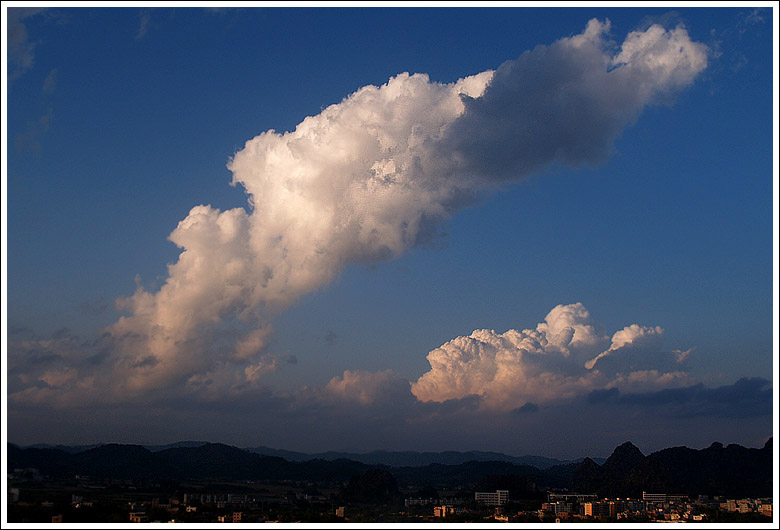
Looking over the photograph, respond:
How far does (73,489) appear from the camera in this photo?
2039 centimetres

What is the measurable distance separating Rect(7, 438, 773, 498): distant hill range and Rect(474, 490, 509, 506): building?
2.14 ft

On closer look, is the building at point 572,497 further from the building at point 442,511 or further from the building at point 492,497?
the building at point 442,511

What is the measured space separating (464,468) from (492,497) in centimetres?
314

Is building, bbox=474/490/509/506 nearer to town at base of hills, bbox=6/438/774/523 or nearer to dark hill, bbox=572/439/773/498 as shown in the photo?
town at base of hills, bbox=6/438/774/523

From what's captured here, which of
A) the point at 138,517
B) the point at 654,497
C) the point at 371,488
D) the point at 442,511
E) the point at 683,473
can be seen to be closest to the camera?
the point at 138,517

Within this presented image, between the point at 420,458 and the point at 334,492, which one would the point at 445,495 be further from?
the point at 334,492

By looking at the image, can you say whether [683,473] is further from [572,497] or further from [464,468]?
[464,468]

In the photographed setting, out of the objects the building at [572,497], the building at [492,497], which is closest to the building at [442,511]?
the building at [492,497]

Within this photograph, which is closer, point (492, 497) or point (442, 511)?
point (442, 511)

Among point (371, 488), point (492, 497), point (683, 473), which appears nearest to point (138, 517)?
point (371, 488)

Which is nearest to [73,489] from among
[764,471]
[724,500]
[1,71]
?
[1,71]

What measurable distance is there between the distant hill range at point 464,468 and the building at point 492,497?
65 centimetres

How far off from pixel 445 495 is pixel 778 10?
67.2 ft

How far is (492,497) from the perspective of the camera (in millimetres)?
26719
